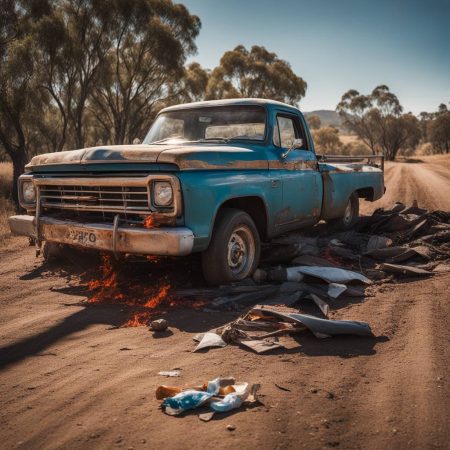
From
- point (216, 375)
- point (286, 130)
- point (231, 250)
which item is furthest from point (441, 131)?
point (216, 375)

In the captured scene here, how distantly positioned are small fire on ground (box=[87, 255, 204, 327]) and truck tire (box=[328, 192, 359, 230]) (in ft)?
11.4

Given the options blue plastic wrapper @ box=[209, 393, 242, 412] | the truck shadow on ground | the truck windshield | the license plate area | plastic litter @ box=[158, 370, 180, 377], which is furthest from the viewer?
the truck windshield

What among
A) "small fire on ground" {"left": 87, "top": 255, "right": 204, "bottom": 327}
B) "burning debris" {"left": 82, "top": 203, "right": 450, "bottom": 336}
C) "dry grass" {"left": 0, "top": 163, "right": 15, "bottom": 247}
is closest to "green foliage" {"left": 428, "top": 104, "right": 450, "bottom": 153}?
"dry grass" {"left": 0, "top": 163, "right": 15, "bottom": 247}

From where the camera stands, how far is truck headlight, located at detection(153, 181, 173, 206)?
377cm

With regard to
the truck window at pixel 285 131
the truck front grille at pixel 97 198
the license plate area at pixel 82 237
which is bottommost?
the license plate area at pixel 82 237

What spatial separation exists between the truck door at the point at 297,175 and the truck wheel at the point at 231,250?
66cm

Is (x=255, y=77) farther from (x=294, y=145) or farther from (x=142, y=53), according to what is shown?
(x=294, y=145)

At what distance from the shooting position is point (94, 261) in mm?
5312

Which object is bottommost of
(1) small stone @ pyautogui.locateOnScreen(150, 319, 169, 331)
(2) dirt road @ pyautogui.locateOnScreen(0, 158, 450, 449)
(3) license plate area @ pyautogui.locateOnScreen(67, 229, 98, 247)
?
(2) dirt road @ pyautogui.locateOnScreen(0, 158, 450, 449)

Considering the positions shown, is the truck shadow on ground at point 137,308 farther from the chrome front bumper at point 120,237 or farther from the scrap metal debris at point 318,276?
the chrome front bumper at point 120,237

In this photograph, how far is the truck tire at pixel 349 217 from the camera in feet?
23.4

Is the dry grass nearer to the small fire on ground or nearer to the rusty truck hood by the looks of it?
the small fire on ground

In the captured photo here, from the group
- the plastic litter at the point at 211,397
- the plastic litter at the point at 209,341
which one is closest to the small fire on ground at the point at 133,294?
the plastic litter at the point at 209,341

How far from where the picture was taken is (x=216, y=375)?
8.64 feet
